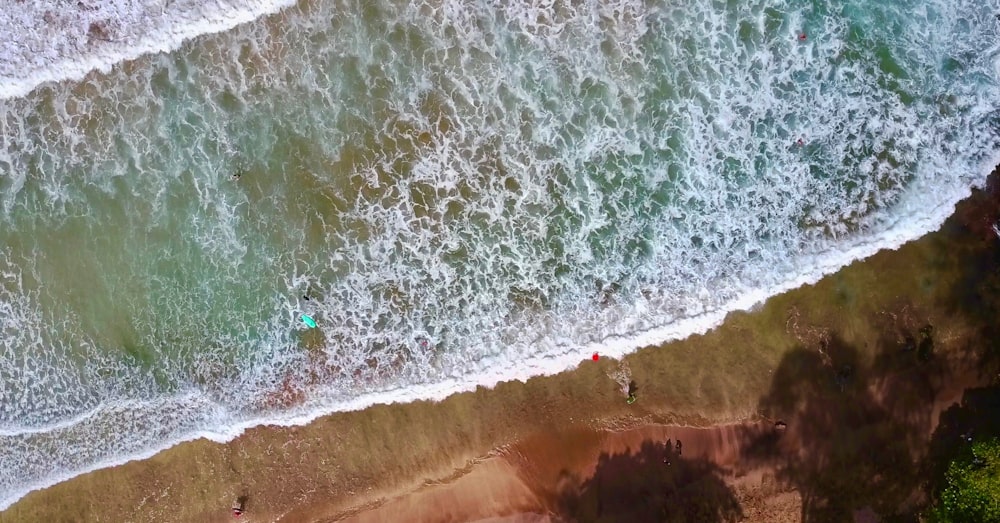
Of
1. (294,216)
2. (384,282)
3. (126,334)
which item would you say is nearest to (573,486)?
(384,282)

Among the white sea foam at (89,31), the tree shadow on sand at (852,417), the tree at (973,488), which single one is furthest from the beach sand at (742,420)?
the white sea foam at (89,31)

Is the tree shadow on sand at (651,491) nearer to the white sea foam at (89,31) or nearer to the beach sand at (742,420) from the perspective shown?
the beach sand at (742,420)

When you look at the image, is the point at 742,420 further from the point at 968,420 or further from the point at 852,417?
the point at 968,420

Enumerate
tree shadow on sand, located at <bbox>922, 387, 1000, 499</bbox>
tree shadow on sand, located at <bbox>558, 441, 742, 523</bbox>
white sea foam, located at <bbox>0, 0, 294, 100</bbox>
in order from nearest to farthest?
tree shadow on sand, located at <bbox>922, 387, 1000, 499</bbox> → tree shadow on sand, located at <bbox>558, 441, 742, 523</bbox> → white sea foam, located at <bbox>0, 0, 294, 100</bbox>

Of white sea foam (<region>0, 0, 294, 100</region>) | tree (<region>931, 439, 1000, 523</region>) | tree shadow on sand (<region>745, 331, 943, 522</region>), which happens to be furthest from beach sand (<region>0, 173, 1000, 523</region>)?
white sea foam (<region>0, 0, 294, 100</region>)

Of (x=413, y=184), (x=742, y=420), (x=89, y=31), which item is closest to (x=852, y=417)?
(x=742, y=420)

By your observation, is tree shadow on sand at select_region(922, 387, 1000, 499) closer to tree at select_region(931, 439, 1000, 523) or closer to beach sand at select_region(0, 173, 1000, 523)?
beach sand at select_region(0, 173, 1000, 523)
